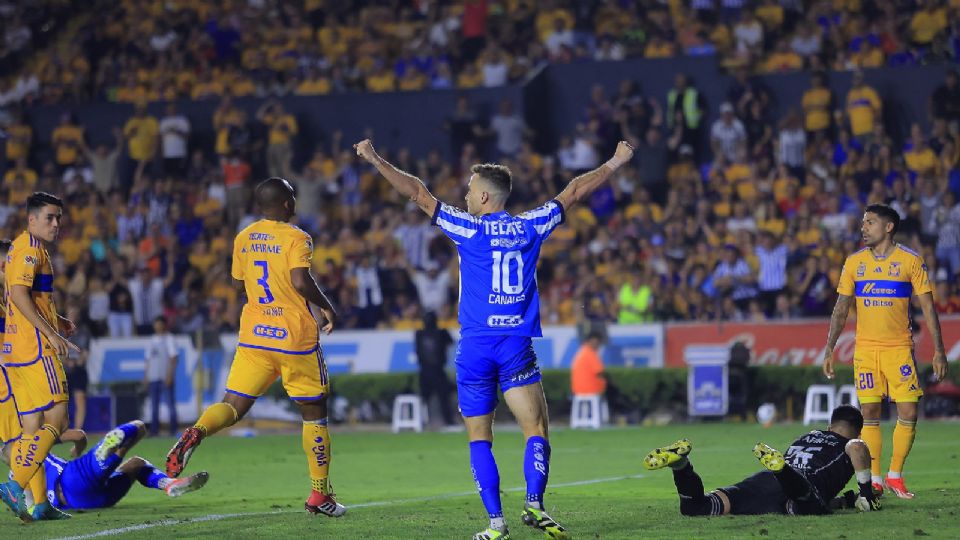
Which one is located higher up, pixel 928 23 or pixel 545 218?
pixel 928 23

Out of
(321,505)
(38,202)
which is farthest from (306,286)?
(38,202)

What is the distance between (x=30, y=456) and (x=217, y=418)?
149 cm

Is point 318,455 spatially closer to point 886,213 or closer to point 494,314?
point 494,314

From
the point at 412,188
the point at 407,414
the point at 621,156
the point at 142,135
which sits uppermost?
the point at 142,135

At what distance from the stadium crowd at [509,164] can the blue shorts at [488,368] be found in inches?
684

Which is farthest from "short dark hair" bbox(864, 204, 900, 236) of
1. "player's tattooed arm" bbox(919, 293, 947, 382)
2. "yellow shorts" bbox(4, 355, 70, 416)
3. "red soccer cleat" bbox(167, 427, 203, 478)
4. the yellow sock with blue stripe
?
"yellow shorts" bbox(4, 355, 70, 416)

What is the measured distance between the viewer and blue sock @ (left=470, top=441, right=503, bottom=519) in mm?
9773

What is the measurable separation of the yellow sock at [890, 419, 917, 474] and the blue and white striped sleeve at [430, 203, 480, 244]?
492 centimetres

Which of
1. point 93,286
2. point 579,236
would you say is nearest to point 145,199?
point 93,286

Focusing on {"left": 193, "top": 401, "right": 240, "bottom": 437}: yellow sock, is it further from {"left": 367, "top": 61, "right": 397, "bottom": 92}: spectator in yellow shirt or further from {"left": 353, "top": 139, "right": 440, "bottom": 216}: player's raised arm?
{"left": 367, "top": 61, "right": 397, "bottom": 92}: spectator in yellow shirt

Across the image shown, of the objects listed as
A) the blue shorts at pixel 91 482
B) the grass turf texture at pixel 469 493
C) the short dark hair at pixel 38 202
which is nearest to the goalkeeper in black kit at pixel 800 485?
the grass turf texture at pixel 469 493

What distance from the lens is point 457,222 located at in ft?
33.0

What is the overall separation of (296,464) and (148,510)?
6121mm

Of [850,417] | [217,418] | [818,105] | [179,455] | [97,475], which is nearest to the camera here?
[179,455]
